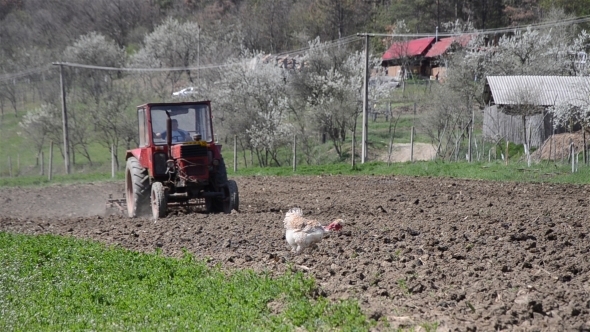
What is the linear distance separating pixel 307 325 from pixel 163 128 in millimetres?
9629

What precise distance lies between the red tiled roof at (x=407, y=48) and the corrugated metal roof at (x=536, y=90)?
26.1 metres

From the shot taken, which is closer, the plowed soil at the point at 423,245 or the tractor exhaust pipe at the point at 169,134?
the plowed soil at the point at 423,245

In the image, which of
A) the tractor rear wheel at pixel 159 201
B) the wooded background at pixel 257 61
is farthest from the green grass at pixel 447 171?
the tractor rear wheel at pixel 159 201

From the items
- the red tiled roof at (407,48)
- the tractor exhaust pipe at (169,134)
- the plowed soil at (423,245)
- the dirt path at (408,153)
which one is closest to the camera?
the plowed soil at (423,245)

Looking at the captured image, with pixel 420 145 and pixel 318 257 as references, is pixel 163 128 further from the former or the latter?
pixel 420 145

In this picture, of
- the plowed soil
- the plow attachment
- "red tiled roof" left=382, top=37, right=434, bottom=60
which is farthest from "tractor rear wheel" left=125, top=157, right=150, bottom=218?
"red tiled roof" left=382, top=37, right=434, bottom=60

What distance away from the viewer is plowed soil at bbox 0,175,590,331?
6.76m

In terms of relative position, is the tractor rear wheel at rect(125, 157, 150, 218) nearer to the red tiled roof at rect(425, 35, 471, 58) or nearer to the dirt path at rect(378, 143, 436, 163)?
the dirt path at rect(378, 143, 436, 163)

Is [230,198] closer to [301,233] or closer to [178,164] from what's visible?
Result: [178,164]

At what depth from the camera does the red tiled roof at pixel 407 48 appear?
63844 mm

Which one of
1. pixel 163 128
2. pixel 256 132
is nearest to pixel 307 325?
pixel 163 128

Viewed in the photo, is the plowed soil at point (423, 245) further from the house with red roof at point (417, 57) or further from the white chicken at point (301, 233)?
the house with red roof at point (417, 57)

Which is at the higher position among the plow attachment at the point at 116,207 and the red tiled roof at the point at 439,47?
the red tiled roof at the point at 439,47

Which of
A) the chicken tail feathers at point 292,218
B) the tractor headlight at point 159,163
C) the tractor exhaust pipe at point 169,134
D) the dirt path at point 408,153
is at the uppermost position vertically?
the tractor exhaust pipe at point 169,134
